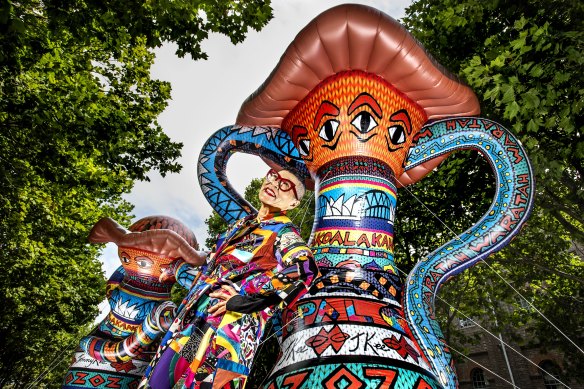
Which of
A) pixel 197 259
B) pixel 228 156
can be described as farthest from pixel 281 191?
pixel 197 259

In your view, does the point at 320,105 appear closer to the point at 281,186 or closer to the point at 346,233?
the point at 281,186

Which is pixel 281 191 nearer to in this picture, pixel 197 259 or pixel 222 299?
pixel 222 299

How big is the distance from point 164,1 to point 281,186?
2.92 m

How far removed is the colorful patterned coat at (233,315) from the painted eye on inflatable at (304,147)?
0.91 metres

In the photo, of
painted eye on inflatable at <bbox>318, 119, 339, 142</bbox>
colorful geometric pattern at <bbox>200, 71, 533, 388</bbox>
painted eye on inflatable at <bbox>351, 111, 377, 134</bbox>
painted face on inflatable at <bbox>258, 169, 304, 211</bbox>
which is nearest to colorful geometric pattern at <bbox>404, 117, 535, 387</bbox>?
colorful geometric pattern at <bbox>200, 71, 533, 388</bbox>

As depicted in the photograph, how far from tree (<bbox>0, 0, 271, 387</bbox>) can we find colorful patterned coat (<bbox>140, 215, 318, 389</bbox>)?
2.26m

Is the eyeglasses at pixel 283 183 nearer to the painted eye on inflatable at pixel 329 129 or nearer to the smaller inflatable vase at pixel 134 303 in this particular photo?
the painted eye on inflatable at pixel 329 129

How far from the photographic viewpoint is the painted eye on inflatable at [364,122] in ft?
8.57

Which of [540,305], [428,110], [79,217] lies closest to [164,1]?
[428,110]

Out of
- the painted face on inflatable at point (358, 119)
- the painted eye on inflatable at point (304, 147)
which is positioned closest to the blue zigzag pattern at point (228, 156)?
the painted eye on inflatable at point (304, 147)

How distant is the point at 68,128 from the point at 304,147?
165 inches

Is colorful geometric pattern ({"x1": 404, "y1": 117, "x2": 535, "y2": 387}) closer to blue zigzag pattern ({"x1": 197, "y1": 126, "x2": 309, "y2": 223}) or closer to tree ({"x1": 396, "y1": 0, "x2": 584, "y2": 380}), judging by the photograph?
tree ({"x1": 396, "y1": 0, "x2": 584, "y2": 380})

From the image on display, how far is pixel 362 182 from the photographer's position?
8.16ft

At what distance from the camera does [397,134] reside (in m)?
2.71
